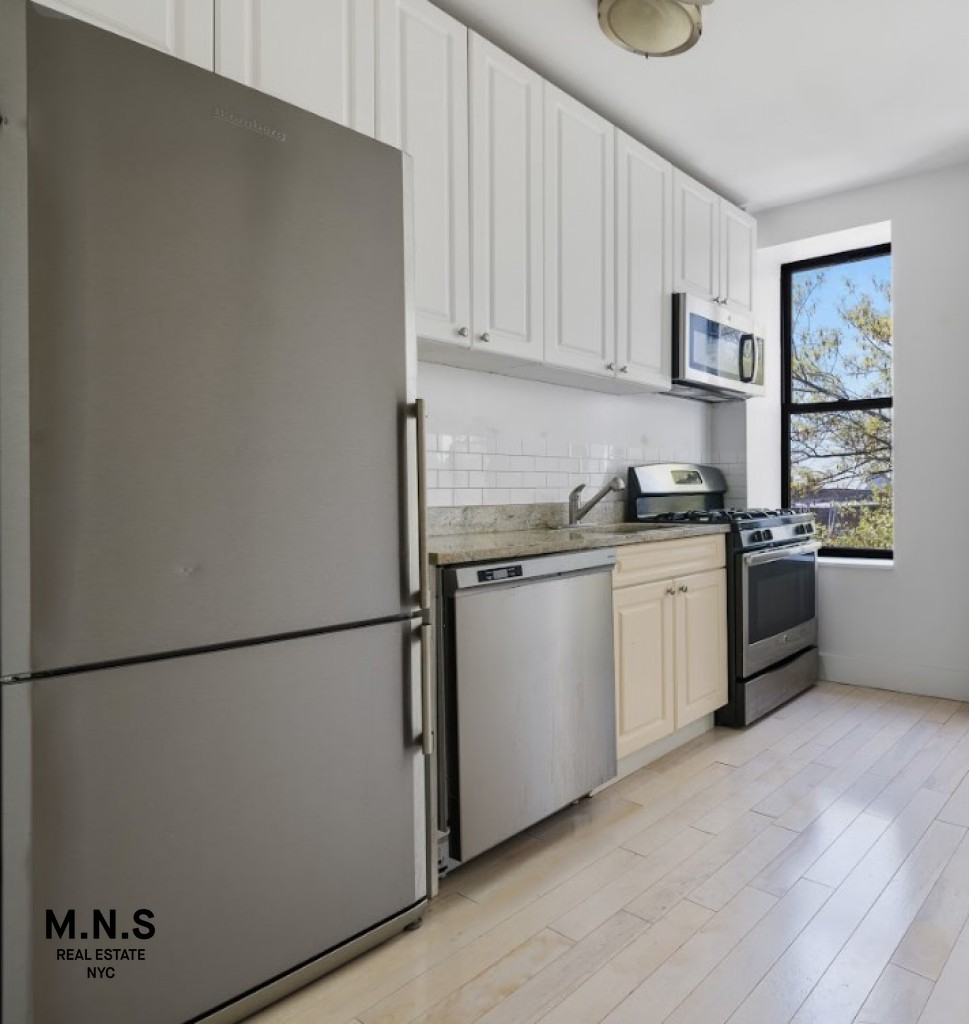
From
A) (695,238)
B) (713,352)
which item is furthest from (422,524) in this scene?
(695,238)

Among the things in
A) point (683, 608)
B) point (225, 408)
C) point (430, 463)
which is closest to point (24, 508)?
point (225, 408)

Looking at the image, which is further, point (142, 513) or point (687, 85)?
point (687, 85)

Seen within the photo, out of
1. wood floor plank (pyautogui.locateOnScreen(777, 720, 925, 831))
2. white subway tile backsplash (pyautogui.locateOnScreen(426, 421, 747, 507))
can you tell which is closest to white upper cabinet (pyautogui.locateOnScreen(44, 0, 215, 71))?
white subway tile backsplash (pyautogui.locateOnScreen(426, 421, 747, 507))

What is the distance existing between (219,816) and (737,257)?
3.71m

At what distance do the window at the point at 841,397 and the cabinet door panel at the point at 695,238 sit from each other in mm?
1064

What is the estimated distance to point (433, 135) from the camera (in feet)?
7.36

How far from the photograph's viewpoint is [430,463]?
2.71 meters

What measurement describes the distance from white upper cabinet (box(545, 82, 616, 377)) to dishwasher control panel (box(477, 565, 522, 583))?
3.21ft

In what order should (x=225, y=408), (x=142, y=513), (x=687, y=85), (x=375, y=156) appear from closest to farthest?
(x=142, y=513) → (x=225, y=408) → (x=375, y=156) → (x=687, y=85)

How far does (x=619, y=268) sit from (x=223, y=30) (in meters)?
1.79

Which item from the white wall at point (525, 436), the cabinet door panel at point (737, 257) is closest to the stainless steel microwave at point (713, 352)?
the cabinet door panel at point (737, 257)

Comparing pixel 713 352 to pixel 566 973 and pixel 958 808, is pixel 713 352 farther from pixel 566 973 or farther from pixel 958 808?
pixel 566 973

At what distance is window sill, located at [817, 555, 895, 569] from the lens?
4023 mm

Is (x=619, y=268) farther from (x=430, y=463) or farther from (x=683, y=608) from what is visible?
(x=683, y=608)
